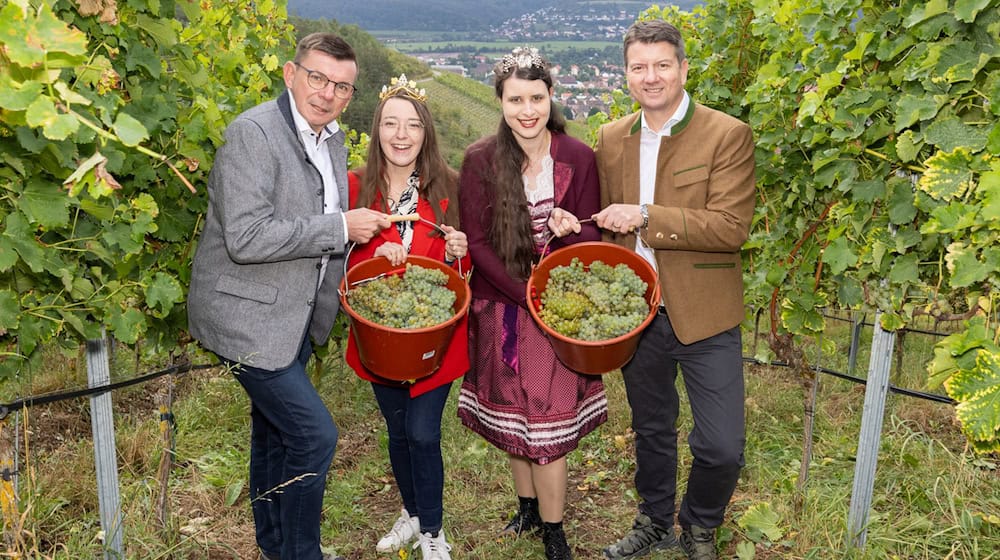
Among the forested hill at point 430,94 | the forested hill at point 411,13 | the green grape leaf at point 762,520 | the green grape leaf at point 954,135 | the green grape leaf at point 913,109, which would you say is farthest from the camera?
the forested hill at point 411,13

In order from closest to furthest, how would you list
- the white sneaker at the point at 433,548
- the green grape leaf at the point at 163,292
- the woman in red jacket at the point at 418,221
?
the green grape leaf at the point at 163,292
the woman in red jacket at the point at 418,221
the white sneaker at the point at 433,548

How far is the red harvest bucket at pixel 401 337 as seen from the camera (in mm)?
2512

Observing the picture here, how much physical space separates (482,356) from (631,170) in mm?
919

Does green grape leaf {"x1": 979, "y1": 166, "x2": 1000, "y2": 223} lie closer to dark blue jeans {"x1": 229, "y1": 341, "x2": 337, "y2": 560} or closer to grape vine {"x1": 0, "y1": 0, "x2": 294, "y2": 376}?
grape vine {"x1": 0, "y1": 0, "x2": 294, "y2": 376}

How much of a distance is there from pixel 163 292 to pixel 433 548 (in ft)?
4.77

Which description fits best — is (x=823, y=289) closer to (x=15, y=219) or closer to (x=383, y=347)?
(x=383, y=347)

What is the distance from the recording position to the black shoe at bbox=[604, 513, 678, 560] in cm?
322

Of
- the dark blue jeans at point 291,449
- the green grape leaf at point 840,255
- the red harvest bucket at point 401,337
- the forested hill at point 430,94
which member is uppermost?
the green grape leaf at point 840,255

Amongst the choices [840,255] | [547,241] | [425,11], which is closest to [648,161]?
[547,241]

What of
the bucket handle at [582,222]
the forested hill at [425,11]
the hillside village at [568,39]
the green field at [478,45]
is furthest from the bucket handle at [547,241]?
the forested hill at [425,11]

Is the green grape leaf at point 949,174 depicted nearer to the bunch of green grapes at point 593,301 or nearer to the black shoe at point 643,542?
the bunch of green grapes at point 593,301

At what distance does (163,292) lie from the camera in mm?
2508

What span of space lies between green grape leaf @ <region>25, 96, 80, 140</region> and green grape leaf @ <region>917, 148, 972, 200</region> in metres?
2.07

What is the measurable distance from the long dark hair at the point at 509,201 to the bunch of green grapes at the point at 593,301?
136 mm
